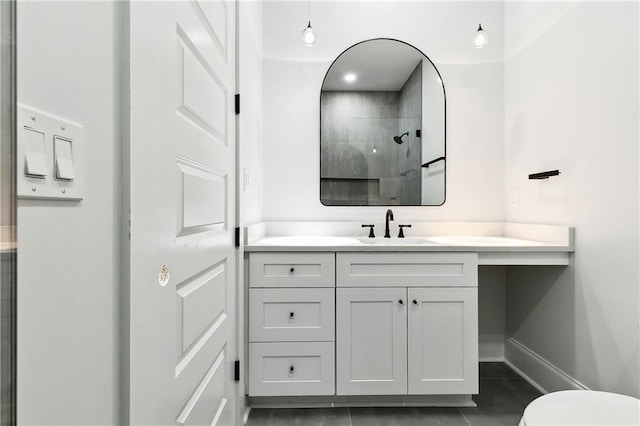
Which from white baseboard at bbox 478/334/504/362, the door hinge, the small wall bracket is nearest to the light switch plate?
the door hinge

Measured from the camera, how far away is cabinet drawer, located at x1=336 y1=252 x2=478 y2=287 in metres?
1.80

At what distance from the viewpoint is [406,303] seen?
1.80m

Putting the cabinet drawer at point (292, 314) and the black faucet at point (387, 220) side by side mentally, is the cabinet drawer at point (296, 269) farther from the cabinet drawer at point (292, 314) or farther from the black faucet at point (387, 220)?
the black faucet at point (387, 220)

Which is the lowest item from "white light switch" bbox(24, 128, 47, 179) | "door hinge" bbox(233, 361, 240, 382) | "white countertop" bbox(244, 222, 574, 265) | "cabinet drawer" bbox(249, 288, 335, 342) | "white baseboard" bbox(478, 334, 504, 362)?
"white baseboard" bbox(478, 334, 504, 362)

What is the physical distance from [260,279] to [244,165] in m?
0.57

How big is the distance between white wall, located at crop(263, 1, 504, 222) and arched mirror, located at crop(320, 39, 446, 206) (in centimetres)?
6

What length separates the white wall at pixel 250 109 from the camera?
168cm

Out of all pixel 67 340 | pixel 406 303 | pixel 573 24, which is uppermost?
pixel 573 24

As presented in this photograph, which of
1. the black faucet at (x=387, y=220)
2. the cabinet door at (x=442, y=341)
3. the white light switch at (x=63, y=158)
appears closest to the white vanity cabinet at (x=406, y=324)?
the cabinet door at (x=442, y=341)

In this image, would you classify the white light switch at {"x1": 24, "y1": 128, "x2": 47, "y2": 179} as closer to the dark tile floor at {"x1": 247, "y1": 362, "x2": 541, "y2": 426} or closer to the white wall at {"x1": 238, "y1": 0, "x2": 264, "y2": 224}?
the white wall at {"x1": 238, "y1": 0, "x2": 264, "y2": 224}

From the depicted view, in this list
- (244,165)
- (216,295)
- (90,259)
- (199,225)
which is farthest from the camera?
(244,165)

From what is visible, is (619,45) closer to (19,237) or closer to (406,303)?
(406,303)

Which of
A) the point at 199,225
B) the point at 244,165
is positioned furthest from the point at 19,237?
the point at 244,165

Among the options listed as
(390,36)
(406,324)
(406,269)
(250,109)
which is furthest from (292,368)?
(390,36)
